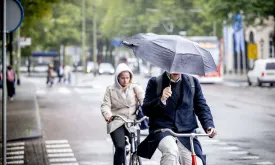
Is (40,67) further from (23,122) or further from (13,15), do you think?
(13,15)

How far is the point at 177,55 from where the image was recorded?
291 inches

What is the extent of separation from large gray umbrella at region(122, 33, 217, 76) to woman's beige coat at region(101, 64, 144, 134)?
1341 millimetres

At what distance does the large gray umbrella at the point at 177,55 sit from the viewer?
24.1ft

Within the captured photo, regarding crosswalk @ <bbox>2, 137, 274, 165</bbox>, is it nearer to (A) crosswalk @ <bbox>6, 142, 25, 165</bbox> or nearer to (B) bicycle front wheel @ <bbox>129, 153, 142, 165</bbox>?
(A) crosswalk @ <bbox>6, 142, 25, 165</bbox>

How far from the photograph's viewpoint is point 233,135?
16.5 m

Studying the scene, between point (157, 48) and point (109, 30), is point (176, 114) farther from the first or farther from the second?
point (109, 30)

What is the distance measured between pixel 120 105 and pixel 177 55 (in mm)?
2067

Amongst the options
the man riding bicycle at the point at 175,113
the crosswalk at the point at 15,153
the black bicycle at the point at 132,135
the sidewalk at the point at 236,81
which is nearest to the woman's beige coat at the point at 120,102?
the black bicycle at the point at 132,135

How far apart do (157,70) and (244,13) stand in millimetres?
12475

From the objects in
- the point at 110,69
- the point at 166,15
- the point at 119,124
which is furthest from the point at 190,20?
the point at 119,124

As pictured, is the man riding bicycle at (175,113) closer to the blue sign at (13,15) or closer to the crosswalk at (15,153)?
the blue sign at (13,15)

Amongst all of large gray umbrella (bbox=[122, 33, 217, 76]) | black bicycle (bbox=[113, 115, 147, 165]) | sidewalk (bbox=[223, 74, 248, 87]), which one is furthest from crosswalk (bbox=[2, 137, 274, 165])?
sidewalk (bbox=[223, 74, 248, 87])

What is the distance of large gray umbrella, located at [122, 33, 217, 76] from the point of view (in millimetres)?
7332

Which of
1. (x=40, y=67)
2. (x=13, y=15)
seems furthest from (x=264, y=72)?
(x=40, y=67)
